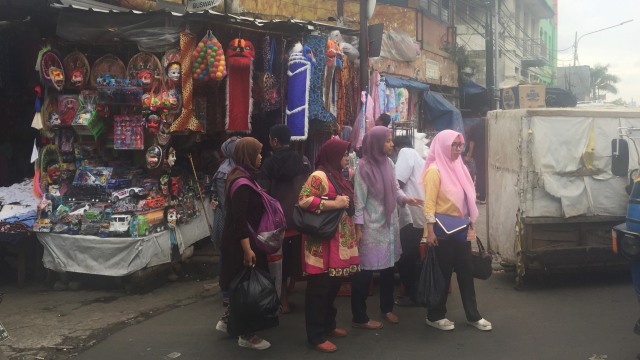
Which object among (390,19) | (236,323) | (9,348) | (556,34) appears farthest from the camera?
(556,34)

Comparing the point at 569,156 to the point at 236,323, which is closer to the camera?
the point at 236,323

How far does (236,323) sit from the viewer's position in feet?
13.6

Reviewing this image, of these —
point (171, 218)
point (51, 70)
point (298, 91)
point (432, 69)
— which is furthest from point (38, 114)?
point (432, 69)

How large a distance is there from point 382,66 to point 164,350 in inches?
331

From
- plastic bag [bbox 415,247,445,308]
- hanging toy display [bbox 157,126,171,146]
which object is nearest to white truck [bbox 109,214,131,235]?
hanging toy display [bbox 157,126,171,146]

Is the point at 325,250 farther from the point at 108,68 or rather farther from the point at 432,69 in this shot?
the point at 432,69

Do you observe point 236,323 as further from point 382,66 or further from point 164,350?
point 382,66

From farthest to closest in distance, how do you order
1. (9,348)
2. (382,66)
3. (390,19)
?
1. (390,19)
2. (382,66)
3. (9,348)

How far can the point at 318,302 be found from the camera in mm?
4238

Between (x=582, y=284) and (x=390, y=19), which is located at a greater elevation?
(x=390, y=19)

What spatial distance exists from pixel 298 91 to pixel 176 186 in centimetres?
191

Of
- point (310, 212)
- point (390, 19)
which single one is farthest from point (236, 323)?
point (390, 19)

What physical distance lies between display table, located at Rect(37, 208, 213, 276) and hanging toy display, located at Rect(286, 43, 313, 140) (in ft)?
6.83

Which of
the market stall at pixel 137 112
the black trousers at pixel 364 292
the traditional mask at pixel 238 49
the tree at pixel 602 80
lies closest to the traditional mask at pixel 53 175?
the market stall at pixel 137 112
